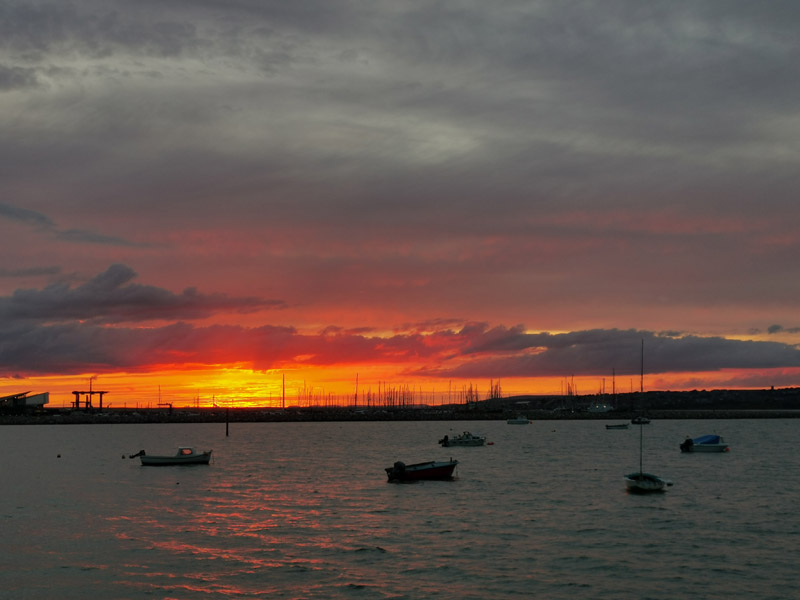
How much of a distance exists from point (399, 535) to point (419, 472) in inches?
1244

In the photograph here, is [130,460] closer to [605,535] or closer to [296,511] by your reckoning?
[296,511]

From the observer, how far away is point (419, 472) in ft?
269

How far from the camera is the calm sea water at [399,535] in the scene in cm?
3769

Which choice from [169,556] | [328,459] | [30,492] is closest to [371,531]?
[169,556]

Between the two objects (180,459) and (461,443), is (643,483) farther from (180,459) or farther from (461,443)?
(461,443)

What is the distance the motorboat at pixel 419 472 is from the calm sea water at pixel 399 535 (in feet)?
5.61

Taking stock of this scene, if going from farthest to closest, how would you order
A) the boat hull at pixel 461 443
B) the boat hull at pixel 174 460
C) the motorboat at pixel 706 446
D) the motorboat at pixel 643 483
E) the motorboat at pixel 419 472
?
the boat hull at pixel 461 443 → the motorboat at pixel 706 446 → the boat hull at pixel 174 460 → the motorboat at pixel 419 472 → the motorboat at pixel 643 483

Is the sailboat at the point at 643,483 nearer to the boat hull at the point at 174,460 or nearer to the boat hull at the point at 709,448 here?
the boat hull at the point at 174,460

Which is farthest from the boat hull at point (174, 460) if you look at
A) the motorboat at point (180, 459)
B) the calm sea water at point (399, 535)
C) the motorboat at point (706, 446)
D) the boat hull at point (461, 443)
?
the motorboat at point (706, 446)

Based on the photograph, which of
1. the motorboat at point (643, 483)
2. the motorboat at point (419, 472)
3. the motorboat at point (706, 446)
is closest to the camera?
the motorboat at point (643, 483)

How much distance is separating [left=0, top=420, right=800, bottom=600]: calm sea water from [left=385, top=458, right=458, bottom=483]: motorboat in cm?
171

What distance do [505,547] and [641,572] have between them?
8547 millimetres

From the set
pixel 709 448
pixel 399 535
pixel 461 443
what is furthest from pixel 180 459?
pixel 709 448

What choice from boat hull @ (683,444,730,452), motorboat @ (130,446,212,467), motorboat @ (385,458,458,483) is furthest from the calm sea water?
boat hull @ (683,444,730,452)
